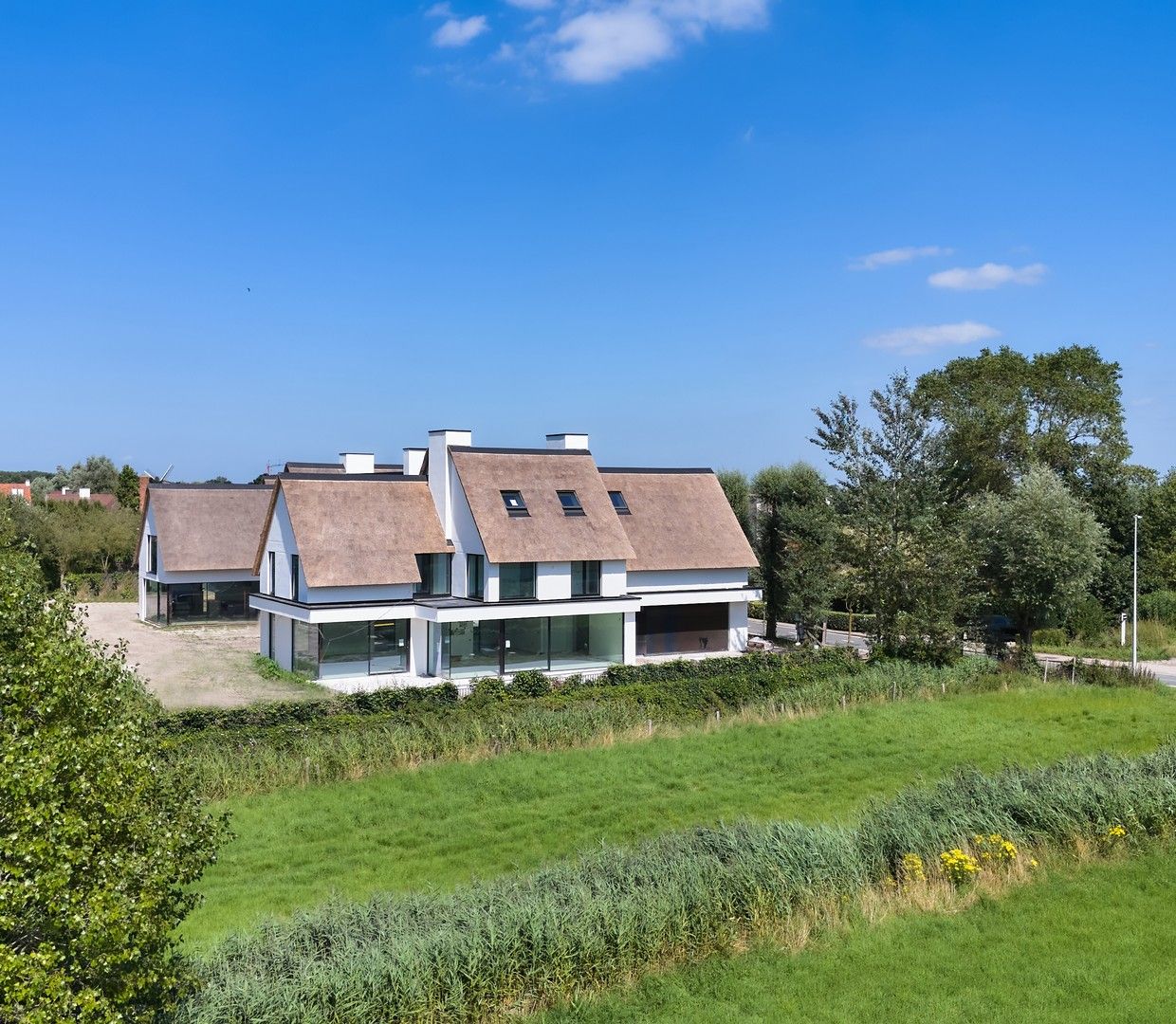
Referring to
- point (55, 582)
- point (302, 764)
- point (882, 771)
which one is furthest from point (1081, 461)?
point (55, 582)

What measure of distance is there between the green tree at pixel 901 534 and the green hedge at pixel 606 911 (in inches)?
552

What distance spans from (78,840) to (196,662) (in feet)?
78.7

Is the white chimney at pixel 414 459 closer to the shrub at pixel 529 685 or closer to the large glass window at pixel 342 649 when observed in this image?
the large glass window at pixel 342 649

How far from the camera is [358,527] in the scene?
27.3 metres

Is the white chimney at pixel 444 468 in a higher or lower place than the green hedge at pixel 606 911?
higher

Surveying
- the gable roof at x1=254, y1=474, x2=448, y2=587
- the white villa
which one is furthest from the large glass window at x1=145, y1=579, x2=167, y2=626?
the gable roof at x1=254, y1=474, x2=448, y2=587

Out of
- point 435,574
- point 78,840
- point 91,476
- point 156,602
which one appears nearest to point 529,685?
point 435,574

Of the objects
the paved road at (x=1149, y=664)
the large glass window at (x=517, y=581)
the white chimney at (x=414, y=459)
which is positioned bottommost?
the paved road at (x=1149, y=664)

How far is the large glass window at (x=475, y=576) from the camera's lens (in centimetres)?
2709

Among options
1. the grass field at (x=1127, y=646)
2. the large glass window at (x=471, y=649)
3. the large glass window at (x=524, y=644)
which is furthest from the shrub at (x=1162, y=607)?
the large glass window at (x=471, y=649)

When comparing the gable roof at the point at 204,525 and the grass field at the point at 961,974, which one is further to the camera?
the gable roof at the point at 204,525

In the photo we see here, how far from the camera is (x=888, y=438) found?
2939 cm

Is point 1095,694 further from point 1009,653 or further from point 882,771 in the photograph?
point 882,771

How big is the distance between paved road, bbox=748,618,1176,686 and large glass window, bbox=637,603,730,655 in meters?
2.41
